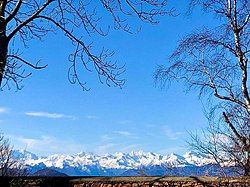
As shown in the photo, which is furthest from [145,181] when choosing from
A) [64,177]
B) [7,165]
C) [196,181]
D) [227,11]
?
[7,165]

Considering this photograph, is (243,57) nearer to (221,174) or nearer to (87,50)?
(221,174)

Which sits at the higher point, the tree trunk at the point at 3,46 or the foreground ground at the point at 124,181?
the tree trunk at the point at 3,46

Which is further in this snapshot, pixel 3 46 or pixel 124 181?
pixel 124 181

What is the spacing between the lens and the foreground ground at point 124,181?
1051 centimetres

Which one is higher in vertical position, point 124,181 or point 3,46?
point 3,46

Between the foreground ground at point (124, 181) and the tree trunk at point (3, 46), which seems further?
the foreground ground at point (124, 181)

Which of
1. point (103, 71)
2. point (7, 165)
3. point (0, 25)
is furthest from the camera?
point (7, 165)

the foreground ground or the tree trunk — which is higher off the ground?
the tree trunk

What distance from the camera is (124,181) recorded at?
10977 millimetres

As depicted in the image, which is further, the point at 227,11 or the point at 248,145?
the point at 227,11

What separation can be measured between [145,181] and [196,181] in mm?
1236

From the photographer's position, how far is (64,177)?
37.6ft

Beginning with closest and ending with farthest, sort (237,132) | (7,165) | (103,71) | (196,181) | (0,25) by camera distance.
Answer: (0,25), (103,71), (196,181), (237,132), (7,165)

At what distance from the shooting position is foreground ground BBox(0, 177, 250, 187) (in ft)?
34.5
